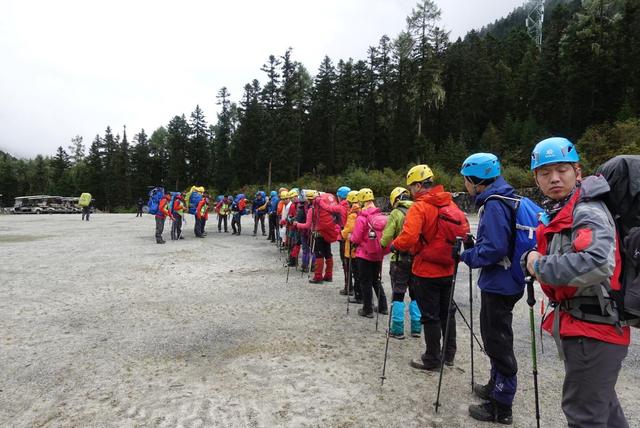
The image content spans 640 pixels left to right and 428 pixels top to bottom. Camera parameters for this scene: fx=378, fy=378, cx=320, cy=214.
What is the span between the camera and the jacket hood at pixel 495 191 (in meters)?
3.54

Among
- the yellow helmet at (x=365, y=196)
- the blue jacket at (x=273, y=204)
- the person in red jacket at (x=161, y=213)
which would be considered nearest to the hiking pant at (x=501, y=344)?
the yellow helmet at (x=365, y=196)

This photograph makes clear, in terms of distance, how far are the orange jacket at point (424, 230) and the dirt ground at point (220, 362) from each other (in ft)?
4.07

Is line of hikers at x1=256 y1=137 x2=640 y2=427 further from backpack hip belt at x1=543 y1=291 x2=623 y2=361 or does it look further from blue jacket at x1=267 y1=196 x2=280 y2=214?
blue jacket at x1=267 y1=196 x2=280 y2=214

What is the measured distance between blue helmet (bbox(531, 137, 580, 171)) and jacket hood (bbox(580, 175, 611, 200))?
245mm

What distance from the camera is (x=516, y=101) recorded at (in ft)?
174

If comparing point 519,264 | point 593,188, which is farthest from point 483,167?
point 593,188

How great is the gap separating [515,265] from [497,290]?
0.28m

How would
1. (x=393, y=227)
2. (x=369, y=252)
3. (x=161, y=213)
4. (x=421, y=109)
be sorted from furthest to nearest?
(x=421, y=109)
(x=161, y=213)
(x=369, y=252)
(x=393, y=227)

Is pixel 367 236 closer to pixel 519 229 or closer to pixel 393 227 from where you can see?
pixel 393 227

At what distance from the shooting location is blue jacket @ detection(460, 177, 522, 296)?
3402mm

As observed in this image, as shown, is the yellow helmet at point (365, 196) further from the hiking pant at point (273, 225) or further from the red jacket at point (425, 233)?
the hiking pant at point (273, 225)

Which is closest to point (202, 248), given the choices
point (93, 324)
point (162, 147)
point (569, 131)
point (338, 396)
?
point (93, 324)

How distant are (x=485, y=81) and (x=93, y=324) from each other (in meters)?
58.8

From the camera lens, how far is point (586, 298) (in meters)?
2.23
